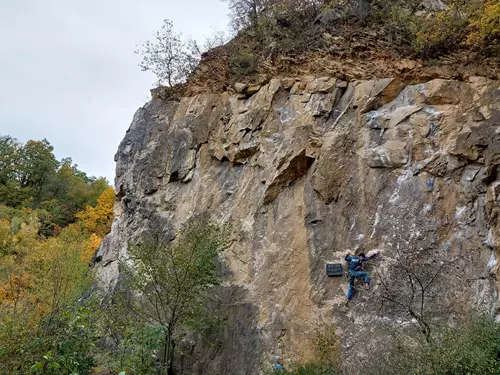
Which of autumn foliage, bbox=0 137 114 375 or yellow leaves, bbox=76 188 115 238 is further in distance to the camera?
yellow leaves, bbox=76 188 115 238

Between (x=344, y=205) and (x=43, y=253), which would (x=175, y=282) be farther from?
(x=43, y=253)

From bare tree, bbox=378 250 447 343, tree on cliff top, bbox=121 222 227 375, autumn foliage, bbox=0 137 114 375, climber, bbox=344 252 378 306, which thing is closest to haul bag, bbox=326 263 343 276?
climber, bbox=344 252 378 306

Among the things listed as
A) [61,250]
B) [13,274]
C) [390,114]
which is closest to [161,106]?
[61,250]

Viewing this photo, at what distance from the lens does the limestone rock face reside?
32.0ft

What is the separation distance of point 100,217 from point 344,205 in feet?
82.7

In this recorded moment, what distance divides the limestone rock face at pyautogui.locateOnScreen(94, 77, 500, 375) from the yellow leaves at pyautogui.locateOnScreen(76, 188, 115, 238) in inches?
727

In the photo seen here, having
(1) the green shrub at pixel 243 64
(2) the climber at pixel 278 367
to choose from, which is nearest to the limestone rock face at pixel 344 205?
(2) the climber at pixel 278 367

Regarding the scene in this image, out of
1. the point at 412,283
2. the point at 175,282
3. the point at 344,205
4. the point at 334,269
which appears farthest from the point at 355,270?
the point at 175,282

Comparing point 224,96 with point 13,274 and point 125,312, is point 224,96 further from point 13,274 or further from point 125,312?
point 13,274

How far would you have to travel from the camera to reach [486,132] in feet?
33.2

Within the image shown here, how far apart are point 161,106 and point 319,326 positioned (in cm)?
1183

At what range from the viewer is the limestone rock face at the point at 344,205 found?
977cm

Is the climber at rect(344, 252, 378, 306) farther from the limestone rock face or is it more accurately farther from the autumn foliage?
the autumn foliage

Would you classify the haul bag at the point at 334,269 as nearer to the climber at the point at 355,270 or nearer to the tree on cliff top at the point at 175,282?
the climber at the point at 355,270
